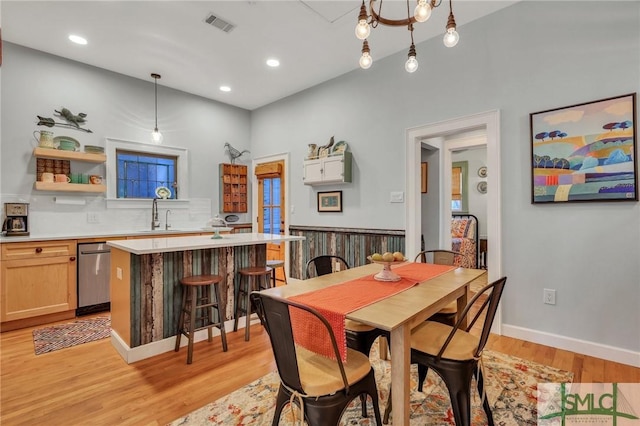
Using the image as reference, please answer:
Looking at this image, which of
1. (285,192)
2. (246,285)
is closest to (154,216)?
(285,192)

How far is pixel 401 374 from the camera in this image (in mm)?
1394

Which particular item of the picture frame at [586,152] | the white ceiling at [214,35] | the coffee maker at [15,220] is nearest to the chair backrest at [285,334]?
the picture frame at [586,152]

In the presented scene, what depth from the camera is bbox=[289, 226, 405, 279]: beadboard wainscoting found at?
12.8 ft

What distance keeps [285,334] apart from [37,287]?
11.6 feet

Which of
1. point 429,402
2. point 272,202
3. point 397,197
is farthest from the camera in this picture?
point 272,202

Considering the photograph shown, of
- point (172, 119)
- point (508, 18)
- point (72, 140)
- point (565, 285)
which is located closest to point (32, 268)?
point (72, 140)

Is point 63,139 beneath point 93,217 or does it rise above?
above

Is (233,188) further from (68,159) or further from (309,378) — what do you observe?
Answer: (309,378)

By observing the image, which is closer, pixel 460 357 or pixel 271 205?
pixel 460 357

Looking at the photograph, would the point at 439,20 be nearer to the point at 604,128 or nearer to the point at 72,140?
the point at 604,128

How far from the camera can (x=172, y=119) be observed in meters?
4.88

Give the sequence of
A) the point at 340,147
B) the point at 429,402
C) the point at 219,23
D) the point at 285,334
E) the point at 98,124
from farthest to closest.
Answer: the point at 340,147
the point at 98,124
the point at 219,23
the point at 429,402
the point at 285,334

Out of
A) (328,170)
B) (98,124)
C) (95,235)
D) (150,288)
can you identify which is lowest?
(150,288)

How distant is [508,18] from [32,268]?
5.43 meters
